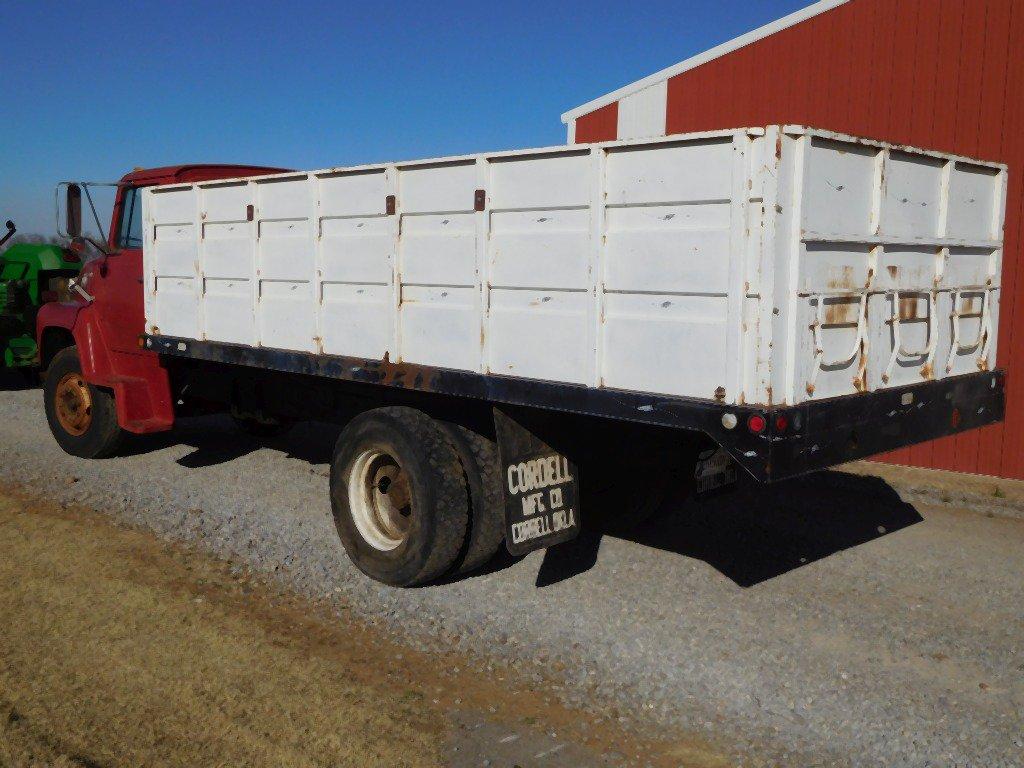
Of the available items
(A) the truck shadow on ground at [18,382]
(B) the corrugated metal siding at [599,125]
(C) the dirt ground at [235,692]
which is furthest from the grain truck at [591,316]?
(A) the truck shadow on ground at [18,382]

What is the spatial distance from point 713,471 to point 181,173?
5176 millimetres

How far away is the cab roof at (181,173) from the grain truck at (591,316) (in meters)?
0.85

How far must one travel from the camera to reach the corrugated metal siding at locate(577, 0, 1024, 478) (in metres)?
8.36

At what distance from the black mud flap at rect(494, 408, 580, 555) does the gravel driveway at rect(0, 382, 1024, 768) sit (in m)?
0.45

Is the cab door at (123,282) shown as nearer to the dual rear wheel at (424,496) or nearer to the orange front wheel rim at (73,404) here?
the orange front wheel rim at (73,404)

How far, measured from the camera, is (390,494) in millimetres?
5680

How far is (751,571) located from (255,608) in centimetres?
301

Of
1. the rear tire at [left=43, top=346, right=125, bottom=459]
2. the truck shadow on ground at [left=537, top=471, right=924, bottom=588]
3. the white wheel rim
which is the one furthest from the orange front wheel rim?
the truck shadow on ground at [left=537, top=471, right=924, bottom=588]

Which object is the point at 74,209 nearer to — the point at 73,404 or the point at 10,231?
the point at 73,404

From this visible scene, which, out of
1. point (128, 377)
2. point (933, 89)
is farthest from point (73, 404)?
point (933, 89)

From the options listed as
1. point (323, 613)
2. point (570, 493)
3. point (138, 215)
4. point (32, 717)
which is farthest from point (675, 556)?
point (138, 215)

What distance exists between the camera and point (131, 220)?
8141 mm

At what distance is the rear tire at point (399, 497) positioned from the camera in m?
5.24

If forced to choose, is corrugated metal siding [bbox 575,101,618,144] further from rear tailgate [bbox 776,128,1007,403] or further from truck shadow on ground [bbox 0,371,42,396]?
truck shadow on ground [bbox 0,371,42,396]
